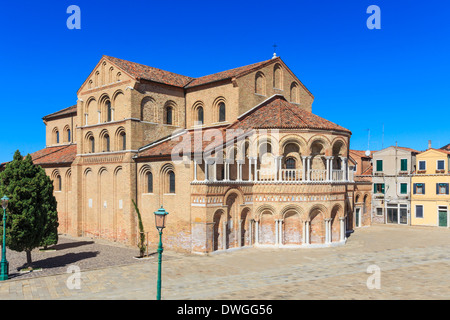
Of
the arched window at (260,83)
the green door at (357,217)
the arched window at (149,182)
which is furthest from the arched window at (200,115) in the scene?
the green door at (357,217)

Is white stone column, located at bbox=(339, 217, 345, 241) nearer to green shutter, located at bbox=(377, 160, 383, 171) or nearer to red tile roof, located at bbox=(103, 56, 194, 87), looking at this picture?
red tile roof, located at bbox=(103, 56, 194, 87)

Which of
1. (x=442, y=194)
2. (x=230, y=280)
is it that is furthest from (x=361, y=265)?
(x=442, y=194)

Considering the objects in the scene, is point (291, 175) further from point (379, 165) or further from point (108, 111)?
point (379, 165)

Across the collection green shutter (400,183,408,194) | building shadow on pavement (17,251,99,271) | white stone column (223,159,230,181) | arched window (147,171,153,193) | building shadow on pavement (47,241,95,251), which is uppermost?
white stone column (223,159,230,181)

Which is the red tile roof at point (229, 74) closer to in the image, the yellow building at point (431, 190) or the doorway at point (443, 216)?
the yellow building at point (431, 190)

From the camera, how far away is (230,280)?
61.2 feet

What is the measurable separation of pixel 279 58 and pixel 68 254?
72.9 feet

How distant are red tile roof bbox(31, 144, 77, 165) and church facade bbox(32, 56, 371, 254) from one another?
1376 millimetres

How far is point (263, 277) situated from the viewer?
19219 mm

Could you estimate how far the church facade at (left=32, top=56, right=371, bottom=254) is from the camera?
2636 centimetres

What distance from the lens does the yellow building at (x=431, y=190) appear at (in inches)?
1581

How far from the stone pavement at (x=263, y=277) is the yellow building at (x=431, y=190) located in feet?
48.8

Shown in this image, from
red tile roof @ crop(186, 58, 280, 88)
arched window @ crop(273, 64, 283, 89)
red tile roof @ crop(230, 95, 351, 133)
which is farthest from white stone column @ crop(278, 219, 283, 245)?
arched window @ crop(273, 64, 283, 89)
